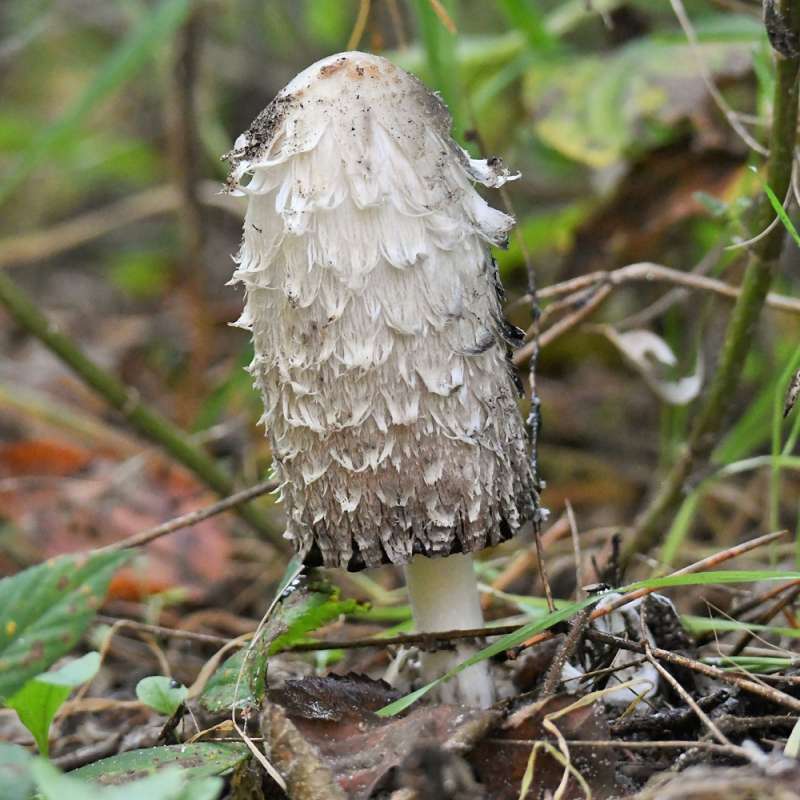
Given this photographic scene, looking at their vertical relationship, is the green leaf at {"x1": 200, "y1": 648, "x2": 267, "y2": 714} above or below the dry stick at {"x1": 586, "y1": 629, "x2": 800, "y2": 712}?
above

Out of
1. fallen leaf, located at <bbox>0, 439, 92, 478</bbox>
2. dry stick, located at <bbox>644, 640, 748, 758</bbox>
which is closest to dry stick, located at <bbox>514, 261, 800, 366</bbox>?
dry stick, located at <bbox>644, 640, 748, 758</bbox>

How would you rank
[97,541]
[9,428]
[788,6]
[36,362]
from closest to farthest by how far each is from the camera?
[788,6], [97,541], [9,428], [36,362]

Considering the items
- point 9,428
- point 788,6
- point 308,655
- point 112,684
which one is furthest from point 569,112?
point 9,428

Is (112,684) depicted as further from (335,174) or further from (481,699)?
(335,174)

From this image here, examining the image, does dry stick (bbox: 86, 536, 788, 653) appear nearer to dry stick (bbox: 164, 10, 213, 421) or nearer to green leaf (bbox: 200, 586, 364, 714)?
green leaf (bbox: 200, 586, 364, 714)

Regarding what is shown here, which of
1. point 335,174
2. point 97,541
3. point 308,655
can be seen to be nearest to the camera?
point 335,174

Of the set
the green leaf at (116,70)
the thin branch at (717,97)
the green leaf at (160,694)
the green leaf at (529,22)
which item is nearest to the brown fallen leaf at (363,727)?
the green leaf at (160,694)
